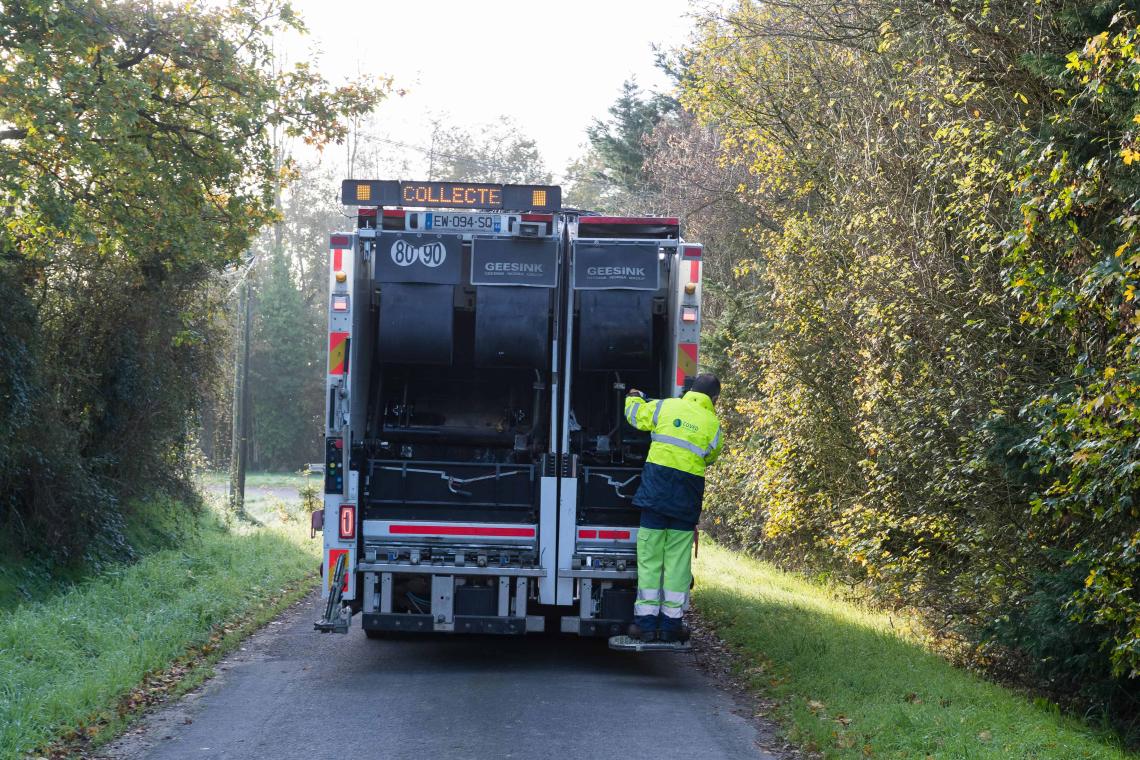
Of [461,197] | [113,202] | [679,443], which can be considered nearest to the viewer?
[679,443]

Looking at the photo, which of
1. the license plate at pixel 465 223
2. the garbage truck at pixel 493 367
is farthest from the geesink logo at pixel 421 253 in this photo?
the license plate at pixel 465 223

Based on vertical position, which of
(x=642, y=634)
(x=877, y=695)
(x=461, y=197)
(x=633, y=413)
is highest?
(x=461, y=197)

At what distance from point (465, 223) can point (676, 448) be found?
2309 millimetres

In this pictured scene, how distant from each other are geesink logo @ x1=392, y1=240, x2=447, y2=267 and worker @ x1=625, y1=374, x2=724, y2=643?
1.83 meters

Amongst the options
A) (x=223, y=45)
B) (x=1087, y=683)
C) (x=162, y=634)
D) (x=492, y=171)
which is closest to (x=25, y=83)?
(x=223, y=45)

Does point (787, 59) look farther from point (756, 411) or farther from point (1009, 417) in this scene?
point (1009, 417)

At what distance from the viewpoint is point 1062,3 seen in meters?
8.33

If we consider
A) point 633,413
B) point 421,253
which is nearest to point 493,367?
point 421,253

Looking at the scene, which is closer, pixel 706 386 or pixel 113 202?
pixel 706 386

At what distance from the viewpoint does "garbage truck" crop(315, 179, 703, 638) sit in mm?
8672

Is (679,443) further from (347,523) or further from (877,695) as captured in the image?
(347,523)

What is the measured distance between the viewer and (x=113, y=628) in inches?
376

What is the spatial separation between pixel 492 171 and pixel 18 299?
131 ft

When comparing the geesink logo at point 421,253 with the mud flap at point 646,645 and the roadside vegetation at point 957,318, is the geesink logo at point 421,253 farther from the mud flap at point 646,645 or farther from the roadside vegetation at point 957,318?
the roadside vegetation at point 957,318
